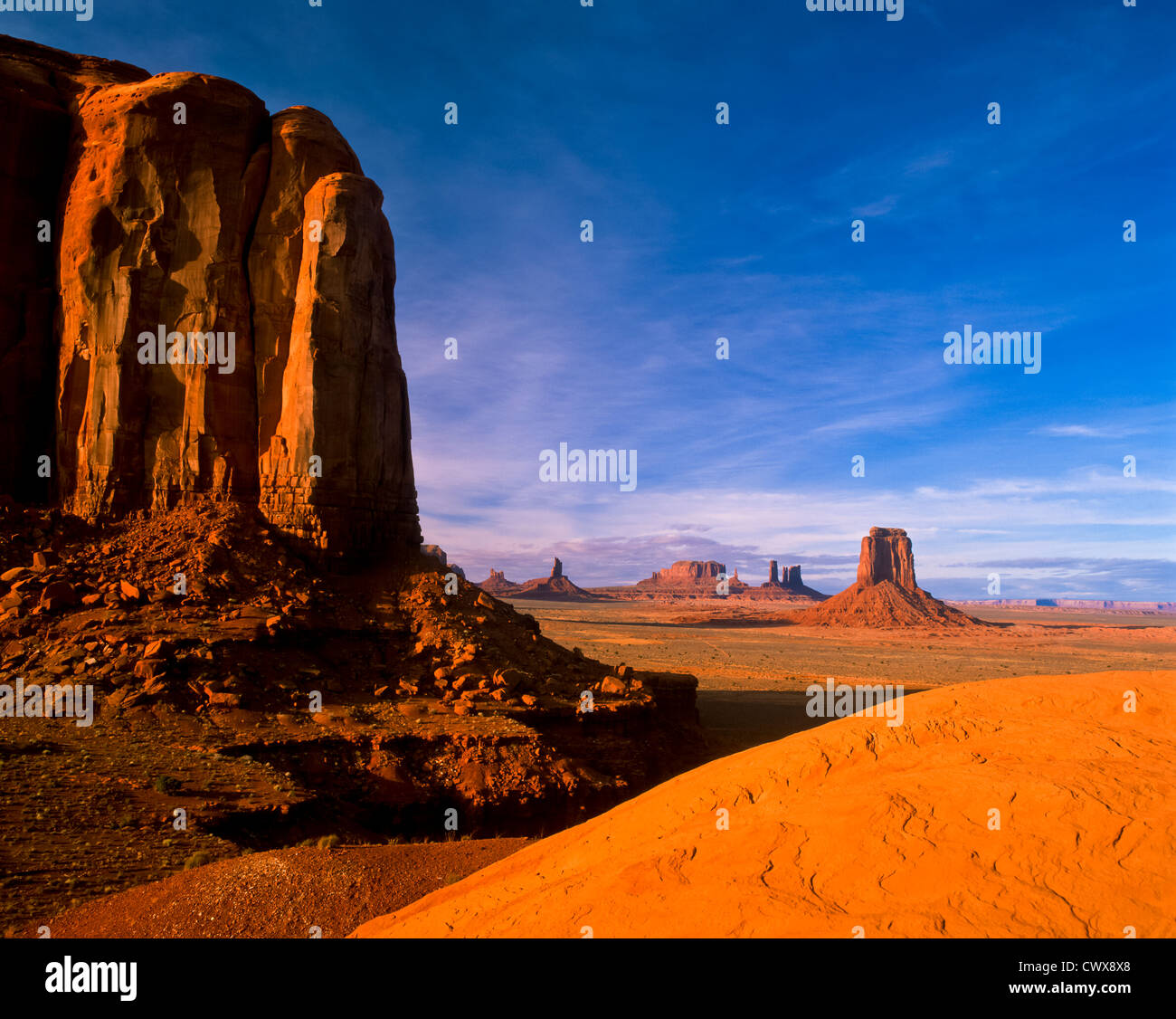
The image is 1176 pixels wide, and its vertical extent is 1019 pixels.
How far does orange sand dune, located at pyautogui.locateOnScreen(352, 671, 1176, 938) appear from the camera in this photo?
450 centimetres

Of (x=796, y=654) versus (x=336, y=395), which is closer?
(x=336, y=395)

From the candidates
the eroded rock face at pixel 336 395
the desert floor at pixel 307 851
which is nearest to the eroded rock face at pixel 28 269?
the eroded rock face at pixel 336 395

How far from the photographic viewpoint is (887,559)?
122 meters

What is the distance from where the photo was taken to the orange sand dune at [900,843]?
4504 millimetres

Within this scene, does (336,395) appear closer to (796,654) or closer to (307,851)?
(307,851)

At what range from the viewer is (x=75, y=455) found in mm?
20172

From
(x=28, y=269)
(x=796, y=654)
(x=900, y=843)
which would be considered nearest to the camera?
(x=900, y=843)

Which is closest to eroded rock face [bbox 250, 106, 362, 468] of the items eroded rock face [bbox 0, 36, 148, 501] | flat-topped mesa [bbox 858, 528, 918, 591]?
eroded rock face [bbox 0, 36, 148, 501]

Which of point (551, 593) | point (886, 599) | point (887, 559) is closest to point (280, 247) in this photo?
point (886, 599)

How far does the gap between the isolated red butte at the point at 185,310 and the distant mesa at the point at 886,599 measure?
103 metres

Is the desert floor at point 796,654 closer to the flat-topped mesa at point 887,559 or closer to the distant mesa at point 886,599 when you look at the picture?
the distant mesa at point 886,599

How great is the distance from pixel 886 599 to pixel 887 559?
10.3 m
